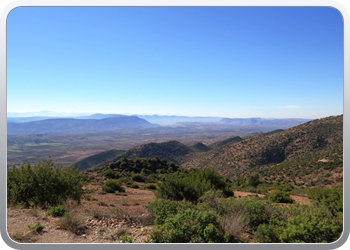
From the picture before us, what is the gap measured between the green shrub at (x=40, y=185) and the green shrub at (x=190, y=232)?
4305 millimetres

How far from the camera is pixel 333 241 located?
3.31 meters

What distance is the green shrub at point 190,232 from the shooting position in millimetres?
3299

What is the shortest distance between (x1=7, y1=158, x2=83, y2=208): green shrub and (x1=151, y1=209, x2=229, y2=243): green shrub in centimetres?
430

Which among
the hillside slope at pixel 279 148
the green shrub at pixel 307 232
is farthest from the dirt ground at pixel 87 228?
the hillside slope at pixel 279 148

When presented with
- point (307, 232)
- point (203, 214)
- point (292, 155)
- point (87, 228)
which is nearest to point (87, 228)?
point (87, 228)

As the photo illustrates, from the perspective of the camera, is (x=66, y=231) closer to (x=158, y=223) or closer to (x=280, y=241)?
(x=158, y=223)

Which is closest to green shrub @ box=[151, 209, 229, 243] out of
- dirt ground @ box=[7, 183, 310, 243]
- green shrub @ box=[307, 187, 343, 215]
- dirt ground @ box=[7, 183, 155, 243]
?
dirt ground @ box=[7, 183, 310, 243]

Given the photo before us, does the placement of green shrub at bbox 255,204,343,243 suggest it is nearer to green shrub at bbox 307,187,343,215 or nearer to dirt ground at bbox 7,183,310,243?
green shrub at bbox 307,187,343,215

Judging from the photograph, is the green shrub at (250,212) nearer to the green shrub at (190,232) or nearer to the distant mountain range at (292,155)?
the green shrub at (190,232)

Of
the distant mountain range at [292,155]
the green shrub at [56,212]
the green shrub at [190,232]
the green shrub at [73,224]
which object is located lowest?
the distant mountain range at [292,155]

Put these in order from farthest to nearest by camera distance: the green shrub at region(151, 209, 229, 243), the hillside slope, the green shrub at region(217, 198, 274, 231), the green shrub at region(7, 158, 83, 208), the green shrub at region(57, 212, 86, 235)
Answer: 1. the hillside slope
2. the green shrub at region(7, 158, 83, 208)
3. the green shrub at region(217, 198, 274, 231)
4. the green shrub at region(57, 212, 86, 235)
5. the green shrub at region(151, 209, 229, 243)

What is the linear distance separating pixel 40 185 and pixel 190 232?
4964 mm

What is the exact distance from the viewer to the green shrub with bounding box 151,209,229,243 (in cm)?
330

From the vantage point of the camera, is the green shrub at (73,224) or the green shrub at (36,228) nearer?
the green shrub at (36,228)
